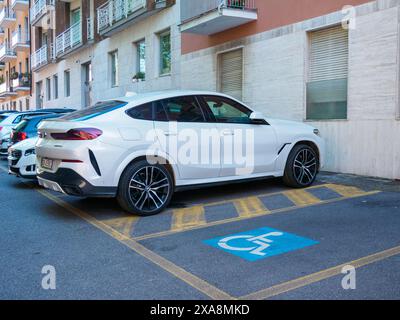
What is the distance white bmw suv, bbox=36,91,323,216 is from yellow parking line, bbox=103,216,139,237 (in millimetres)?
143

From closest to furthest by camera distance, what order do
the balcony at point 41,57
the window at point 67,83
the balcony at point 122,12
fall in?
the balcony at point 122,12
the window at point 67,83
the balcony at point 41,57

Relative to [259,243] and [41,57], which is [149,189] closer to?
[259,243]

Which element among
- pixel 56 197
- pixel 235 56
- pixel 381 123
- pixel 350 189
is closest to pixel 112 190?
pixel 56 197

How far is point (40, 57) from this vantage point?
→ 31.2m

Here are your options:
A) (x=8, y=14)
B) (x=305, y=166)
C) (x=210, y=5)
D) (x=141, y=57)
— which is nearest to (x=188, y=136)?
(x=305, y=166)

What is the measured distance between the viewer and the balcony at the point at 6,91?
134ft

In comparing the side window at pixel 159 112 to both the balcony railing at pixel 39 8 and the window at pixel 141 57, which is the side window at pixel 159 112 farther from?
the balcony railing at pixel 39 8

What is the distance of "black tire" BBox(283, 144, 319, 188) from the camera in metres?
8.09

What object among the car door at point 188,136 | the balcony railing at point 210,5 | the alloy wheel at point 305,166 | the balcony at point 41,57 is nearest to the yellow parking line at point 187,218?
the car door at point 188,136

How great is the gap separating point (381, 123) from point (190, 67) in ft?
25.4

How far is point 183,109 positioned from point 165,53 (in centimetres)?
1084

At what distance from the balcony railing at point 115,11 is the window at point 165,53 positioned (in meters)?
1.34

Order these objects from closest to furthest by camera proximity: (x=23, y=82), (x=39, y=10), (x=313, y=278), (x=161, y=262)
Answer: (x=313, y=278), (x=161, y=262), (x=39, y=10), (x=23, y=82)

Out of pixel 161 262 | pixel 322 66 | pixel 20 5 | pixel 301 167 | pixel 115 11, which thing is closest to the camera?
pixel 161 262
